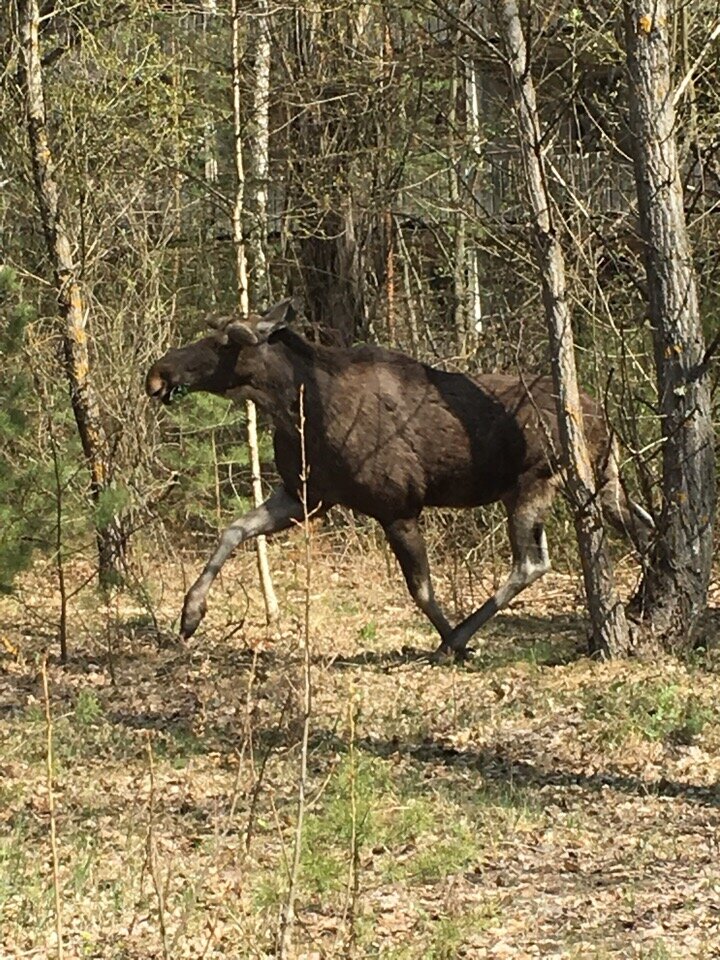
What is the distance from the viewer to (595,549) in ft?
38.5

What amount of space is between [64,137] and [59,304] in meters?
1.50

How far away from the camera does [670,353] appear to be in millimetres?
11789

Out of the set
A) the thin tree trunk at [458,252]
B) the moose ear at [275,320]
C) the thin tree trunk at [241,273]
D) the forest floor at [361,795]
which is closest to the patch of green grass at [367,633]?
the forest floor at [361,795]

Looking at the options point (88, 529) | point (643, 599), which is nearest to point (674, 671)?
point (643, 599)

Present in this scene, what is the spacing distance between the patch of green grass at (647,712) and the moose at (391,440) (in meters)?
1.96

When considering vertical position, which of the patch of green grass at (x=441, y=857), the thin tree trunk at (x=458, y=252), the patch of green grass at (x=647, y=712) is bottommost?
the patch of green grass at (x=441, y=857)

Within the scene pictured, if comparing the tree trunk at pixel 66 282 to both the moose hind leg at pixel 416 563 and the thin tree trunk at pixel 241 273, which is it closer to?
the thin tree trunk at pixel 241 273

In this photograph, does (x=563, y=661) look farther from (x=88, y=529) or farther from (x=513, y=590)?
(x=88, y=529)

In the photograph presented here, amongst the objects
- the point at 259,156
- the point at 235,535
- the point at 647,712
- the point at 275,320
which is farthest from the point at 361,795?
the point at 259,156

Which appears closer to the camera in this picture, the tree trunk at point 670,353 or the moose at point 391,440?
the tree trunk at point 670,353

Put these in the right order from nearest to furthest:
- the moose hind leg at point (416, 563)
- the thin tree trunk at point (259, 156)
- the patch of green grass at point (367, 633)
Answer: the moose hind leg at point (416, 563)
the patch of green grass at point (367, 633)
the thin tree trunk at point (259, 156)

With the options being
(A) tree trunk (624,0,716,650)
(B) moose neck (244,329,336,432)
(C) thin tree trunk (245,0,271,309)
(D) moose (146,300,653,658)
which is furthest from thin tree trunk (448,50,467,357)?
(A) tree trunk (624,0,716,650)

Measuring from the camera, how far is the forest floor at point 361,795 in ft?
21.6

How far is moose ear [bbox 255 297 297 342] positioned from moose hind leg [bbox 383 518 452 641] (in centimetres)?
168
